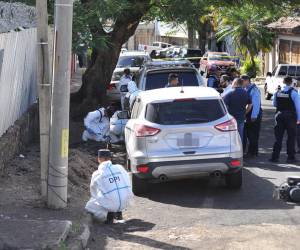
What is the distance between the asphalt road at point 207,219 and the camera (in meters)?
7.43

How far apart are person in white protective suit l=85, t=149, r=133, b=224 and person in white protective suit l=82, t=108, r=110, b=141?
613 centimetres

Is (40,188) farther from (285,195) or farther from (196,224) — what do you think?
(285,195)

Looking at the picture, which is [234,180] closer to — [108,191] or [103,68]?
[108,191]

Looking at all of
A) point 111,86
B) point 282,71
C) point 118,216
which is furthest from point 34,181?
point 282,71

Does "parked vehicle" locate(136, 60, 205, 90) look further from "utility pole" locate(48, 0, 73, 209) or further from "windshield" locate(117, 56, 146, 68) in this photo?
"windshield" locate(117, 56, 146, 68)

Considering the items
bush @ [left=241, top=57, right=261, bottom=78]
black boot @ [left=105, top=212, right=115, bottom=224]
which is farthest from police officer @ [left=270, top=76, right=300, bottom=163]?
bush @ [left=241, top=57, right=261, bottom=78]

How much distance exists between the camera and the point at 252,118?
1359 centimetres

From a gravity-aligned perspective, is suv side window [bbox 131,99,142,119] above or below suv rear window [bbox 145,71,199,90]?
below

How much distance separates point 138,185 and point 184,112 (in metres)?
1.36

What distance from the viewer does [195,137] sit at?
986 centimetres

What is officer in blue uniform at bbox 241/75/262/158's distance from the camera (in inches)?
529

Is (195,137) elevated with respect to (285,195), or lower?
elevated

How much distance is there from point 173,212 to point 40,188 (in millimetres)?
1942

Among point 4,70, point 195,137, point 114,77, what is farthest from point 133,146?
point 114,77
